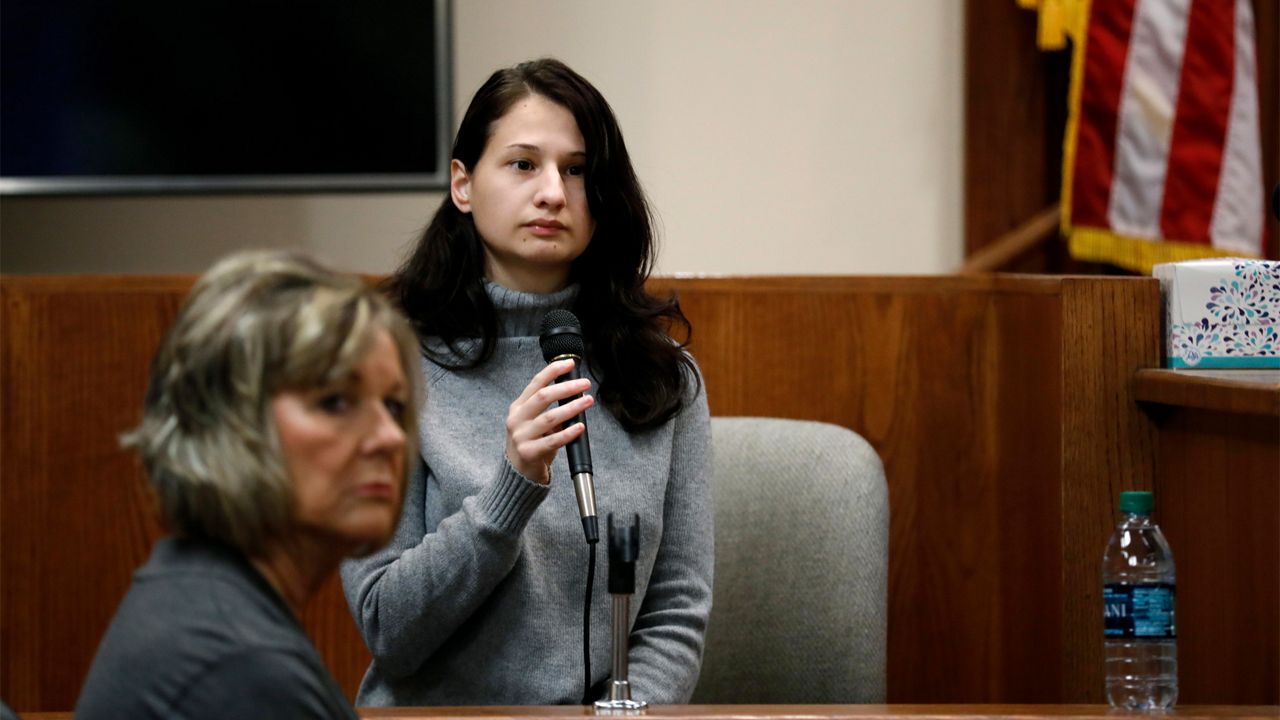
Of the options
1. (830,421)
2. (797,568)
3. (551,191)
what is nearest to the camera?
(551,191)

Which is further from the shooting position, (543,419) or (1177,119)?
(1177,119)

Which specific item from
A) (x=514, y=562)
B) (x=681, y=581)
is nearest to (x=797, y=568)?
(x=681, y=581)

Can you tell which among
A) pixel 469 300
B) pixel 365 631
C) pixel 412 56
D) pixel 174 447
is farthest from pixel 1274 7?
pixel 174 447

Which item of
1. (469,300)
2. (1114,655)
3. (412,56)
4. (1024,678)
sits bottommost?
(1024,678)

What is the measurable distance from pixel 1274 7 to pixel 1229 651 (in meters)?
2.16

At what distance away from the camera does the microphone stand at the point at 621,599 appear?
1.40 m

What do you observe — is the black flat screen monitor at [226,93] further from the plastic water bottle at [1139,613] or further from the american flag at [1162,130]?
the plastic water bottle at [1139,613]

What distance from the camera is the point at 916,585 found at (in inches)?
101

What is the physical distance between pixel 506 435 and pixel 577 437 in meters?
0.19

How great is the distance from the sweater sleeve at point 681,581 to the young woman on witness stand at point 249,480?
0.86 metres

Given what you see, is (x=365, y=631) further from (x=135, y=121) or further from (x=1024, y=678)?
(x=135, y=121)

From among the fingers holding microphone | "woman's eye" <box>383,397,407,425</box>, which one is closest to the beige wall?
the fingers holding microphone

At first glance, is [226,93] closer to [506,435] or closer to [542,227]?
[542,227]

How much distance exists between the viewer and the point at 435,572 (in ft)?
5.35
